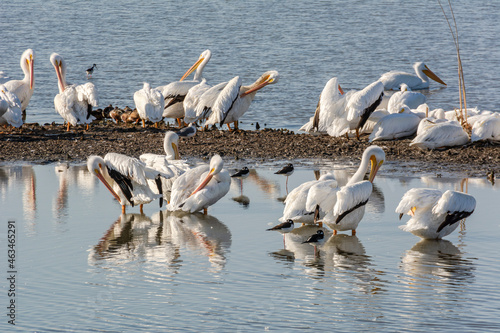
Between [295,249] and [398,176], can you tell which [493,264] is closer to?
[295,249]

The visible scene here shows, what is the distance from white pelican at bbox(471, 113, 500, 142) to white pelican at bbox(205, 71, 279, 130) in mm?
3186

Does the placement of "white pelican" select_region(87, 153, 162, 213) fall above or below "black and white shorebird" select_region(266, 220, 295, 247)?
above

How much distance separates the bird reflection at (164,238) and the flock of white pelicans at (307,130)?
16cm

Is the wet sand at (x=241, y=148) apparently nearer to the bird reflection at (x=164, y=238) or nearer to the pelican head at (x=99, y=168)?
the pelican head at (x=99, y=168)

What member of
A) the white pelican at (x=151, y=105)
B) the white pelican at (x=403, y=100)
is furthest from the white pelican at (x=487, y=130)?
the white pelican at (x=151, y=105)

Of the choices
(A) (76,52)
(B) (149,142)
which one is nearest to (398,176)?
(B) (149,142)

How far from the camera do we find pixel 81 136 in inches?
394

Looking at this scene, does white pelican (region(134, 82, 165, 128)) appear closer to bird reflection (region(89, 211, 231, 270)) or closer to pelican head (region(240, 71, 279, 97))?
pelican head (region(240, 71, 279, 97))

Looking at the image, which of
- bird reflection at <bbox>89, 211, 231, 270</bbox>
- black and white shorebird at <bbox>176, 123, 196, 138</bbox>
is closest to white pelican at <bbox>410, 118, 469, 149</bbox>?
black and white shorebird at <bbox>176, 123, 196, 138</bbox>

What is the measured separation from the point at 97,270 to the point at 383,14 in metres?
20.8

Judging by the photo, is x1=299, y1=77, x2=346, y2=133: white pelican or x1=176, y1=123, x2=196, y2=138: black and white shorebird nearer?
x1=176, y1=123, x2=196, y2=138: black and white shorebird

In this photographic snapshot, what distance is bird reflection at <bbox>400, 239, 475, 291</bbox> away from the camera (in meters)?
4.96

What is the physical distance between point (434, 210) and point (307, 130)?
5134mm

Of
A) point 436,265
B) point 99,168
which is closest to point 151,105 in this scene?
point 99,168
